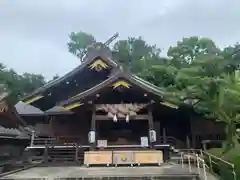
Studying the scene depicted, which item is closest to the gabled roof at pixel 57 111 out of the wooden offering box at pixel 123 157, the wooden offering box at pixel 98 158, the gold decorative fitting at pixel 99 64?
the gold decorative fitting at pixel 99 64

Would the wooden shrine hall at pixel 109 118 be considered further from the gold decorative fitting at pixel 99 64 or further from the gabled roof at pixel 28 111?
the gabled roof at pixel 28 111

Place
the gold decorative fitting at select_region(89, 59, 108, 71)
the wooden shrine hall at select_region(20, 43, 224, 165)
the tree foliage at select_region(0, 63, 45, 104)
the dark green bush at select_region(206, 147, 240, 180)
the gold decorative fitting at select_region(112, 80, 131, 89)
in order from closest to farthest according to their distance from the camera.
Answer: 1. the dark green bush at select_region(206, 147, 240, 180)
2. the wooden shrine hall at select_region(20, 43, 224, 165)
3. the gold decorative fitting at select_region(112, 80, 131, 89)
4. the gold decorative fitting at select_region(89, 59, 108, 71)
5. the tree foliage at select_region(0, 63, 45, 104)

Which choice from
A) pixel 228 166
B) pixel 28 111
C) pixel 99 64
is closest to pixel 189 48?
pixel 99 64

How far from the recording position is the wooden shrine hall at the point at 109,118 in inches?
551

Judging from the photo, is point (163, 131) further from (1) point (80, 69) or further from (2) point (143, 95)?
(1) point (80, 69)

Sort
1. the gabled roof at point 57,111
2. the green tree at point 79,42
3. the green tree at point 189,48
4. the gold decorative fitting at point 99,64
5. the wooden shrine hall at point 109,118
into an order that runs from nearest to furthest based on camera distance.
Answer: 1. the wooden shrine hall at point 109,118
2. the gabled roof at point 57,111
3. the gold decorative fitting at point 99,64
4. the green tree at point 189,48
5. the green tree at point 79,42

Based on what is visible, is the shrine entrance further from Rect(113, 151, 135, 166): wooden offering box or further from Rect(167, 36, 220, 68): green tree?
Rect(167, 36, 220, 68): green tree

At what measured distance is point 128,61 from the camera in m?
41.6

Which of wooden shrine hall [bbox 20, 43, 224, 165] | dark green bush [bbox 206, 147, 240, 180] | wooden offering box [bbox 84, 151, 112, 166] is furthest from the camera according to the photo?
wooden shrine hall [bbox 20, 43, 224, 165]

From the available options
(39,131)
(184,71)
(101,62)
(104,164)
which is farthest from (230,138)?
(39,131)

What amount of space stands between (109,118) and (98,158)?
2.17 m

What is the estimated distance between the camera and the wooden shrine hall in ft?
45.9

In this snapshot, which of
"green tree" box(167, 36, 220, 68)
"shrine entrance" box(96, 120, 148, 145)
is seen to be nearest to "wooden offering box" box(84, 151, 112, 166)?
"shrine entrance" box(96, 120, 148, 145)

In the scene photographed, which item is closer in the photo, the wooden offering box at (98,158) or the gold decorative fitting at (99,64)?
the wooden offering box at (98,158)
